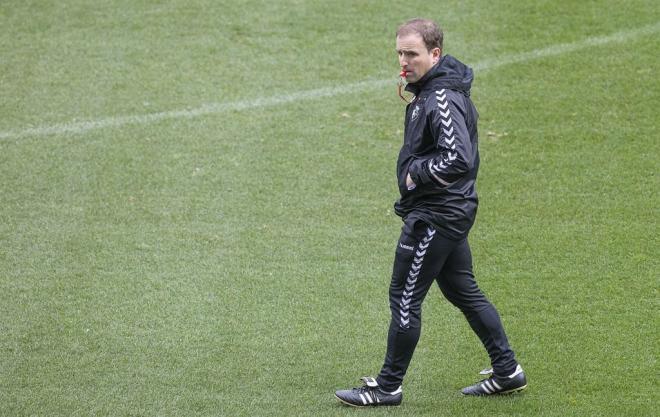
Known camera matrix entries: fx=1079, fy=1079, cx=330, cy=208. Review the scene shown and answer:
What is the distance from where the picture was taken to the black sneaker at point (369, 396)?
20.0 ft

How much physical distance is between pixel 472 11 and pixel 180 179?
16.1 feet

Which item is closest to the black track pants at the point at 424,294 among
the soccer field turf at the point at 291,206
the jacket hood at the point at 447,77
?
the soccer field turf at the point at 291,206

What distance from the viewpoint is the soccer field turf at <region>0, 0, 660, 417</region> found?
6.50 m

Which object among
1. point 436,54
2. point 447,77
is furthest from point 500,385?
point 436,54

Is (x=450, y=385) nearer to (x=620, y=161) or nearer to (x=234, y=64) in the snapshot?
(x=620, y=161)

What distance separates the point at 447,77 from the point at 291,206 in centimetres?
355

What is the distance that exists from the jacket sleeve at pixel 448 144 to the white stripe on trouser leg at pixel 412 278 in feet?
1.12

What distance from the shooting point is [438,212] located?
5.84 m

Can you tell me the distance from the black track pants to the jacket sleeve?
0.33 m

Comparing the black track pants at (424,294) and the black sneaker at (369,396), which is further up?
the black track pants at (424,294)

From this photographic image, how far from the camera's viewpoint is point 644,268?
25.7 feet

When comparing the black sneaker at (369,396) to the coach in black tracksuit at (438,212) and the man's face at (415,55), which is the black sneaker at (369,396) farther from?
the man's face at (415,55)

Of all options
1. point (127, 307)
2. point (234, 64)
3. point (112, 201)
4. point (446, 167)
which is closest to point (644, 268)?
point (446, 167)

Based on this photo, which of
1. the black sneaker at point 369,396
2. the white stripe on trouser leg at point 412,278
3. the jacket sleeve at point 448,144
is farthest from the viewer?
the black sneaker at point 369,396
